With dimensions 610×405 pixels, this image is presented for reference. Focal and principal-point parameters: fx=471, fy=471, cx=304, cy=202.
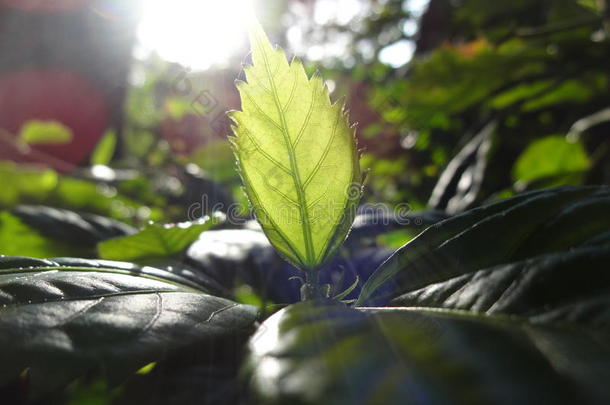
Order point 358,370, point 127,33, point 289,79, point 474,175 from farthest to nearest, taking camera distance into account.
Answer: point 127,33 < point 474,175 < point 289,79 < point 358,370

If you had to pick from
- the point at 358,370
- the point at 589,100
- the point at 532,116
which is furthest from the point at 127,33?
the point at 358,370

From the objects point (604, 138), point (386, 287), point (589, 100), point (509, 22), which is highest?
point (509, 22)

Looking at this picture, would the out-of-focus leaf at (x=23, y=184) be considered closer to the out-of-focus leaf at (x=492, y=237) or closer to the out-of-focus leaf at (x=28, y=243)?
the out-of-focus leaf at (x=28, y=243)

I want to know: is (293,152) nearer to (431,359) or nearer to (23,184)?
(431,359)

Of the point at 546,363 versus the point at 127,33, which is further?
the point at 127,33

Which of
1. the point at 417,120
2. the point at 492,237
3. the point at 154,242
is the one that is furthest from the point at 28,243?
the point at 417,120

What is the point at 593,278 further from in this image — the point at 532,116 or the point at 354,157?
the point at 532,116

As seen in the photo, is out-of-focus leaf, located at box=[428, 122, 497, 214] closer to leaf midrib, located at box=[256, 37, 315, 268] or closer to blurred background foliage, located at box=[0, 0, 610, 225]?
blurred background foliage, located at box=[0, 0, 610, 225]
